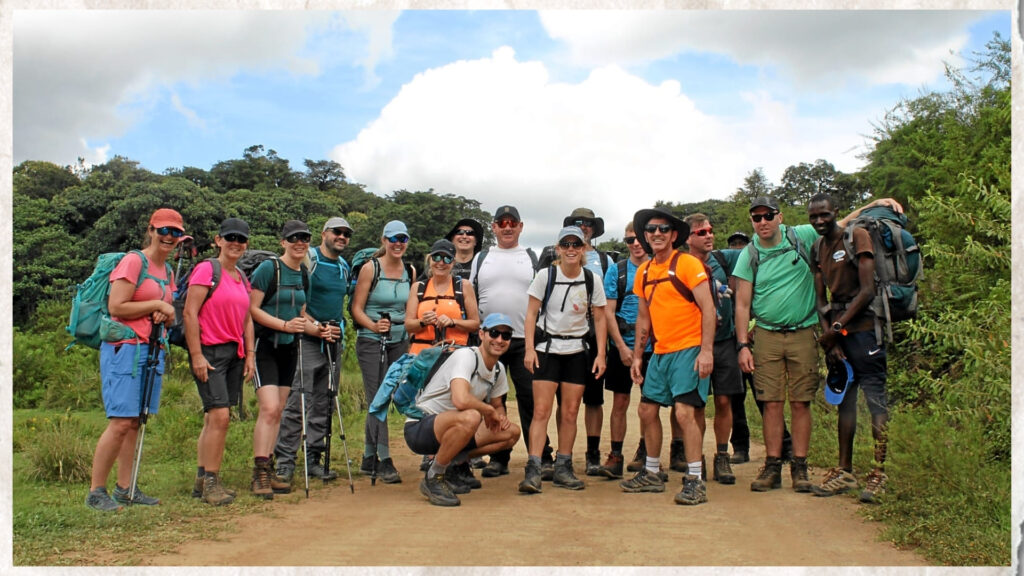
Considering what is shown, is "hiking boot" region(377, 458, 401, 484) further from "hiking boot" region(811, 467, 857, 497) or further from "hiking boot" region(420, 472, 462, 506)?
"hiking boot" region(811, 467, 857, 497)

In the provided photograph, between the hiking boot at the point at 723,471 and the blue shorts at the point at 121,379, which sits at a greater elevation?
the blue shorts at the point at 121,379

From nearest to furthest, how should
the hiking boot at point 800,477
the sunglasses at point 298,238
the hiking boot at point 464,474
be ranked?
the hiking boot at point 800,477 < the hiking boot at point 464,474 < the sunglasses at point 298,238

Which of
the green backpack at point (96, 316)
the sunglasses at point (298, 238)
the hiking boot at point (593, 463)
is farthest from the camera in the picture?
the hiking boot at point (593, 463)

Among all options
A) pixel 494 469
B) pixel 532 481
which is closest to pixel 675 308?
pixel 532 481

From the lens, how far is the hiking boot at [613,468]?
7430mm

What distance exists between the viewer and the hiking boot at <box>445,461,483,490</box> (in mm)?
6820

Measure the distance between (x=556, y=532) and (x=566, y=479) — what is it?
1.49 m

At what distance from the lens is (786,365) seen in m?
6.81

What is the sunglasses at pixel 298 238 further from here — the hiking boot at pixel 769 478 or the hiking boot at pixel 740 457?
the hiking boot at pixel 740 457

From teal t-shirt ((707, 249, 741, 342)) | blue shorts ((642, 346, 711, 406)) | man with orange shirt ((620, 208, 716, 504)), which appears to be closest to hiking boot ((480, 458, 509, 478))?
man with orange shirt ((620, 208, 716, 504))

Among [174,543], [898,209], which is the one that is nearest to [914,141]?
[898,209]

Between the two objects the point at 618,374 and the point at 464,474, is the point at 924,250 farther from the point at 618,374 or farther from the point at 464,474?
the point at 464,474

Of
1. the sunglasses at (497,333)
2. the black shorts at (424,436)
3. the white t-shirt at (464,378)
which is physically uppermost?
the sunglasses at (497,333)

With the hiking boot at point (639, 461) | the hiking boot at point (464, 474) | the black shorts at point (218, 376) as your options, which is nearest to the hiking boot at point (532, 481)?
the hiking boot at point (464, 474)
